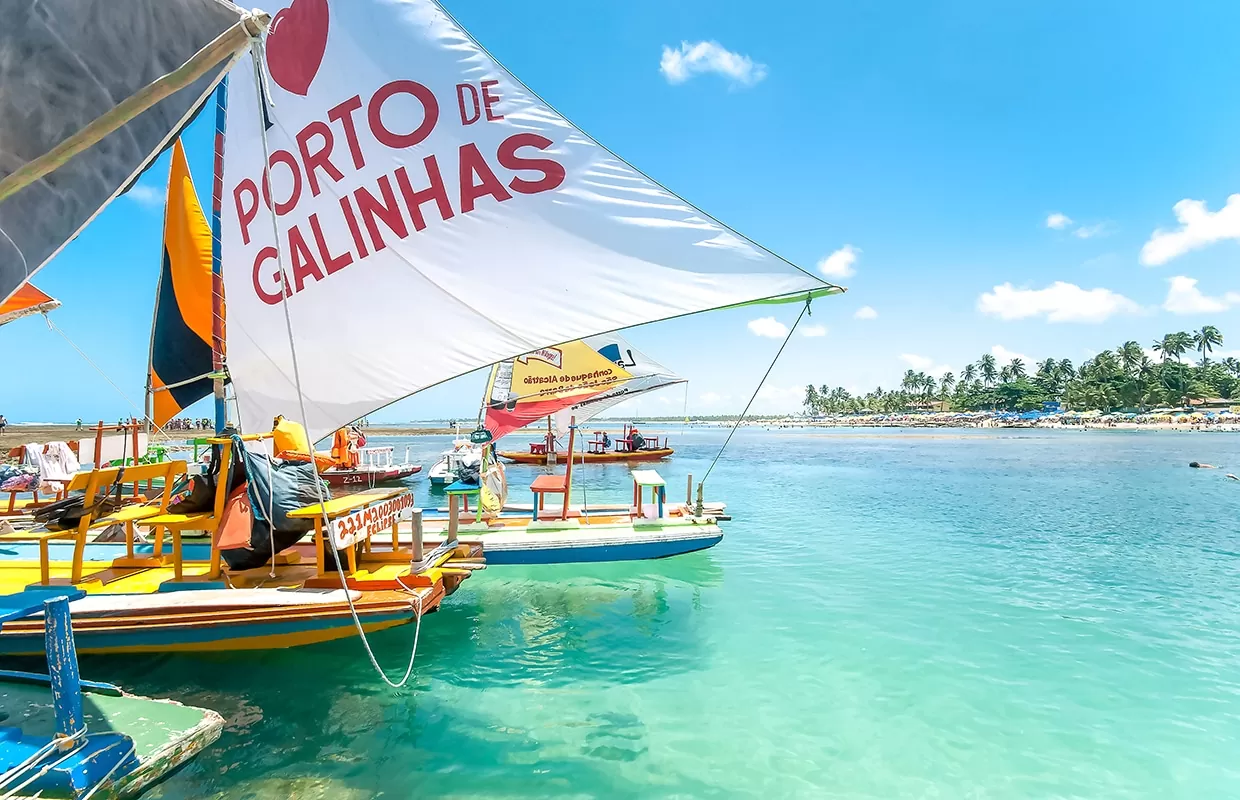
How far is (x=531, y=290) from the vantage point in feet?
18.2

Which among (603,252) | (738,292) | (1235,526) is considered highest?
(603,252)

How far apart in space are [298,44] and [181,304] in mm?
6908

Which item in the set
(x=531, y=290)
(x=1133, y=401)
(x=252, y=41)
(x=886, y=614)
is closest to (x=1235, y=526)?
(x=886, y=614)

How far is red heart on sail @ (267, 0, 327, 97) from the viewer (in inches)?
234

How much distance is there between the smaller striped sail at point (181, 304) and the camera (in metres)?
10.3

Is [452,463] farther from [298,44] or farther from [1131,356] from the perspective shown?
[1131,356]

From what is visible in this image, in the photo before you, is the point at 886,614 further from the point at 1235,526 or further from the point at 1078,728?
the point at 1235,526

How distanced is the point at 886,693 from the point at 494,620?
641 cm

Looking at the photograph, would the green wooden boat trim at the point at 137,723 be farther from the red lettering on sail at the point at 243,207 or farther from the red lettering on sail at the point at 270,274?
the red lettering on sail at the point at 243,207

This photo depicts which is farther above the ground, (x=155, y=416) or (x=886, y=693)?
(x=155, y=416)

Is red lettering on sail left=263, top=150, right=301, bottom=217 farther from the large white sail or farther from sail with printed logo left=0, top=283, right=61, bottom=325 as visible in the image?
sail with printed logo left=0, top=283, right=61, bottom=325

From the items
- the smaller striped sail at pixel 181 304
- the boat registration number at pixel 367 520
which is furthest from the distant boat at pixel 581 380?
the boat registration number at pixel 367 520

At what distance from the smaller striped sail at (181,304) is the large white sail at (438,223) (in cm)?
543

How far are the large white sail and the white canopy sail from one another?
10.5 meters
